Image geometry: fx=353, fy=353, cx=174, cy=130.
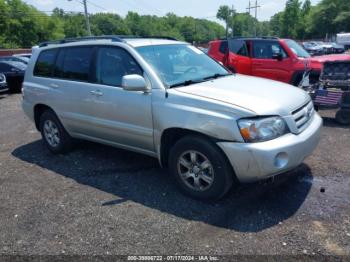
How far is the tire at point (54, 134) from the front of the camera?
5688 millimetres

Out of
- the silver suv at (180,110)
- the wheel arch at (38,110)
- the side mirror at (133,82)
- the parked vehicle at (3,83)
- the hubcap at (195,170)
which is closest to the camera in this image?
the silver suv at (180,110)

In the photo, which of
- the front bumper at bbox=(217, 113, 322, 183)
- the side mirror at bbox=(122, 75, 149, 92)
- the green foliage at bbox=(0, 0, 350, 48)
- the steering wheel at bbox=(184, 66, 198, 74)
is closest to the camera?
the front bumper at bbox=(217, 113, 322, 183)

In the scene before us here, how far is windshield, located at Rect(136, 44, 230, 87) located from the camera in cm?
428

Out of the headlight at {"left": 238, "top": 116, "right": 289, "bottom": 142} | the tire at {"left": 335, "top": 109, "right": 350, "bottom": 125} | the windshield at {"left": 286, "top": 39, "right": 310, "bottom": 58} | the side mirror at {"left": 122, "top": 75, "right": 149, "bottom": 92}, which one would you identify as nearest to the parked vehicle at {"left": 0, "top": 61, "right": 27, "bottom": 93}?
the windshield at {"left": 286, "top": 39, "right": 310, "bottom": 58}

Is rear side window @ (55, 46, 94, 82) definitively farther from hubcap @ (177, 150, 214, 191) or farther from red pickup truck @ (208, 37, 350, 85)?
red pickup truck @ (208, 37, 350, 85)

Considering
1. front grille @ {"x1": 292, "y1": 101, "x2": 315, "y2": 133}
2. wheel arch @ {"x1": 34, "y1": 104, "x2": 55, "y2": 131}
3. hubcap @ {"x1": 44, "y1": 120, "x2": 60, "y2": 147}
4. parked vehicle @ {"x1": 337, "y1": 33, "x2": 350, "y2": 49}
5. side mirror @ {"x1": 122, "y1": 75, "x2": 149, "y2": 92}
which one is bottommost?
parked vehicle @ {"x1": 337, "y1": 33, "x2": 350, "y2": 49}

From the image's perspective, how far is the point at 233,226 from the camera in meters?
3.52

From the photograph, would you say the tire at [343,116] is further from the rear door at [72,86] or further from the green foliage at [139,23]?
the green foliage at [139,23]

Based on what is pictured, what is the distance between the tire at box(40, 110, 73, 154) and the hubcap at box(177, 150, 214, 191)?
8.09 feet

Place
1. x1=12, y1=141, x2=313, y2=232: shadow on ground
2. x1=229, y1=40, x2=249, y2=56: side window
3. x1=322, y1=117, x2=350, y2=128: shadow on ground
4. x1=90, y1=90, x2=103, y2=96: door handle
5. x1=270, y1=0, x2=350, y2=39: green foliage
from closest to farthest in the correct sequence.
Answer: x1=12, y1=141, x2=313, y2=232: shadow on ground → x1=90, y1=90, x2=103, y2=96: door handle → x1=322, y1=117, x2=350, y2=128: shadow on ground → x1=229, y1=40, x2=249, y2=56: side window → x1=270, y1=0, x2=350, y2=39: green foliage

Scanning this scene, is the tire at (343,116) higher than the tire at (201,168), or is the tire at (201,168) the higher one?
the tire at (201,168)

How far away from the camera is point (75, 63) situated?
17.0ft

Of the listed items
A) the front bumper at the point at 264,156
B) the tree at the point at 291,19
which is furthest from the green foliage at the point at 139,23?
the front bumper at the point at 264,156

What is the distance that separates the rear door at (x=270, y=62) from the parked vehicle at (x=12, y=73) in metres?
9.61
